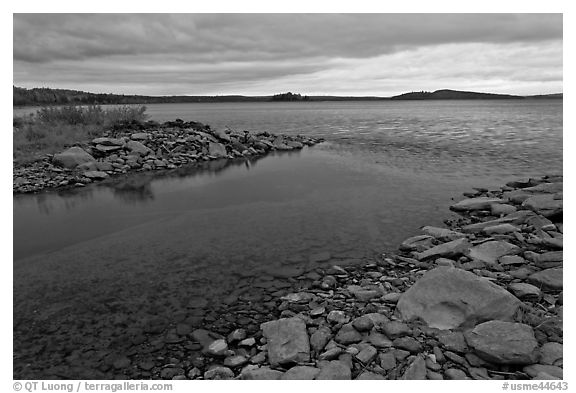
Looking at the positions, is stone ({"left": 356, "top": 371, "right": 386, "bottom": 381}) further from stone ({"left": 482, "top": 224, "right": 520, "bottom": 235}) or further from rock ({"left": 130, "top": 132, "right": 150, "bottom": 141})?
rock ({"left": 130, "top": 132, "right": 150, "bottom": 141})

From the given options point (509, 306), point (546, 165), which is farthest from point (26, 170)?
point (546, 165)

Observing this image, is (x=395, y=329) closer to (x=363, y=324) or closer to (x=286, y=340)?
(x=363, y=324)

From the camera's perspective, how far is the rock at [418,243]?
8508mm

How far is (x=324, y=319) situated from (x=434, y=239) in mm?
4459

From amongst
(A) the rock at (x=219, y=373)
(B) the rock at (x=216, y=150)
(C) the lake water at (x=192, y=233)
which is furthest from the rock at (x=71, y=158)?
(A) the rock at (x=219, y=373)

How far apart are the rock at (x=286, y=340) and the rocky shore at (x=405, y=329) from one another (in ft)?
0.05

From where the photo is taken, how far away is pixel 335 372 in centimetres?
450

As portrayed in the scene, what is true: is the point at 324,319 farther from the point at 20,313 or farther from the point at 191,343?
the point at 20,313

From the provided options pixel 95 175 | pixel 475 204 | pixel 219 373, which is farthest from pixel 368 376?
pixel 95 175

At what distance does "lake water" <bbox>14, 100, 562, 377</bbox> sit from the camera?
6266 mm

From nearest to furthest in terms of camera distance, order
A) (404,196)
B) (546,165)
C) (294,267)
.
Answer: (294,267) → (404,196) → (546,165)

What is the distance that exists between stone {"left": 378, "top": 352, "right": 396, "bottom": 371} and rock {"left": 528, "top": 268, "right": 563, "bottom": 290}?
3.50m

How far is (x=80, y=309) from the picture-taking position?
6.33 m
